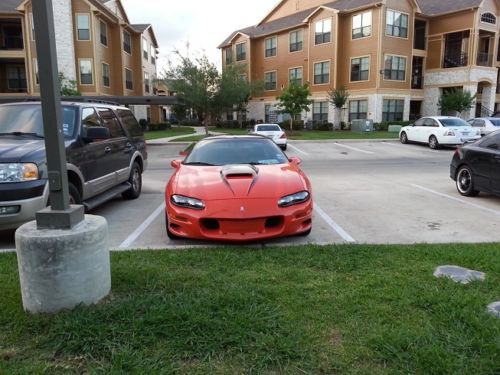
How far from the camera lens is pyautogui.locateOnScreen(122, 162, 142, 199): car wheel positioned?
8812 mm

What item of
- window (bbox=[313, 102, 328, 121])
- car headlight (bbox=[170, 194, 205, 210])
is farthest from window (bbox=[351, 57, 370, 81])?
car headlight (bbox=[170, 194, 205, 210])

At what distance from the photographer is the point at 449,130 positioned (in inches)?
815

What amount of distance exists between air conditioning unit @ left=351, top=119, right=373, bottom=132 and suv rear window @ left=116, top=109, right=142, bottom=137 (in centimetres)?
2636

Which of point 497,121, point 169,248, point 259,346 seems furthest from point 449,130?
point 259,346

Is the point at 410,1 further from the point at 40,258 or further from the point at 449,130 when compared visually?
the point at 40,258

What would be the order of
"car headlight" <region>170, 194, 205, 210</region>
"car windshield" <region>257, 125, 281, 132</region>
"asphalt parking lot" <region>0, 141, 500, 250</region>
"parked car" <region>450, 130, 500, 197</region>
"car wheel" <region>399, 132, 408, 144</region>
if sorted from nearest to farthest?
1. "car headlight" <region>170, 194, 205, 210</region>
2. "asphalt parking lot" <region>0, 141, 500, 250</region>
3. "parked car" <region>450, 130, 500, 197</region>
4. "car windshield" <region>257, 125, 281, 132</region>
5. "car wheel" <region>399, 132, 408, 144</region>

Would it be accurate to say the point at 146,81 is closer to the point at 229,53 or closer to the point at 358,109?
the point at 229,53

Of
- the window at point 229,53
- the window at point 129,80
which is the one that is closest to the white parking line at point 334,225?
the window at point 129,80

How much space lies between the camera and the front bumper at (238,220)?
5.11 metres

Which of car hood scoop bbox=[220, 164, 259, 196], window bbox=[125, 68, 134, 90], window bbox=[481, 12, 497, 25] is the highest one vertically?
window bbox=[481, 12, 497, 25]

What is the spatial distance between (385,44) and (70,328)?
3595cm

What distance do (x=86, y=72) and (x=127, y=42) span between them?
8.45 m

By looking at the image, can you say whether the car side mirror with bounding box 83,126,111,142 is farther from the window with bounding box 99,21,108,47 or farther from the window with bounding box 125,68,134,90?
the window with bounding box 125,68,134,90

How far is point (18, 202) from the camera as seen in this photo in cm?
519
